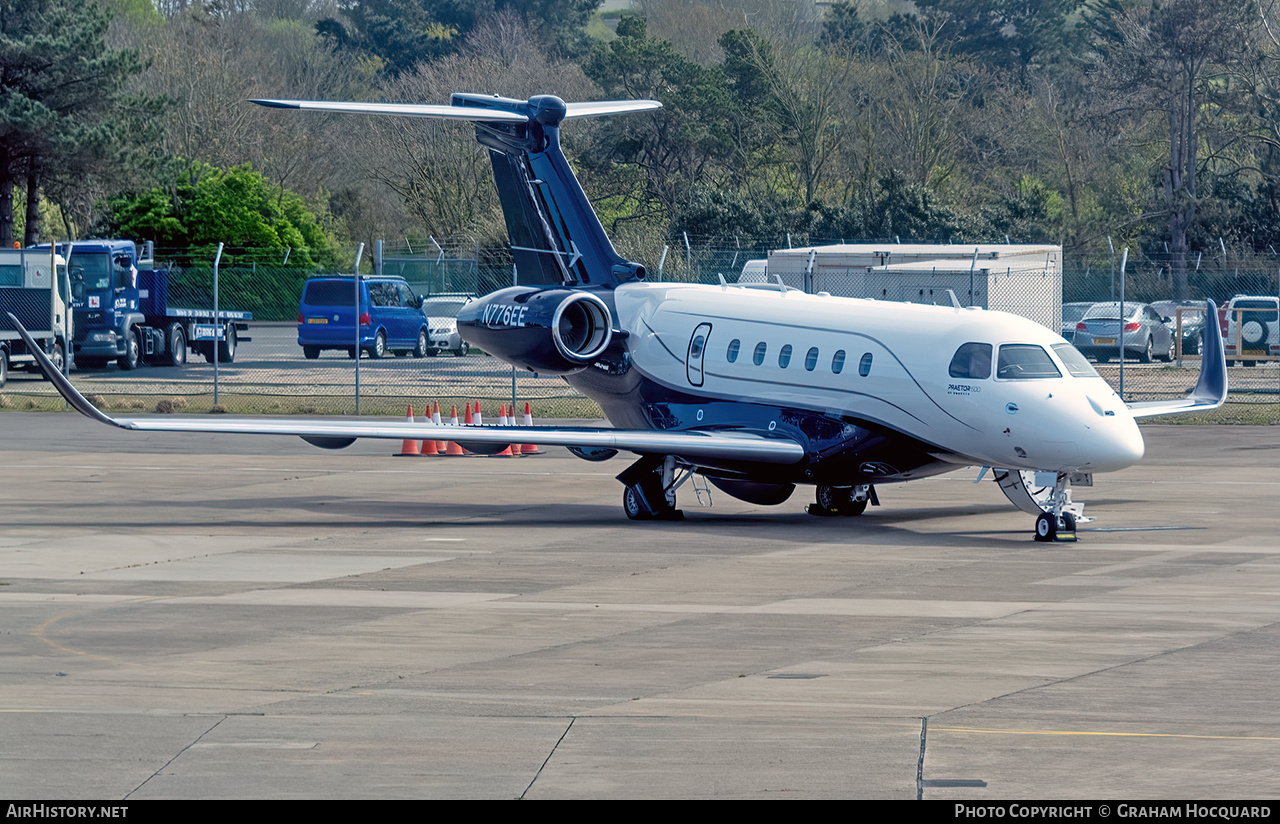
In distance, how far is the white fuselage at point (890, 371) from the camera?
18.6m

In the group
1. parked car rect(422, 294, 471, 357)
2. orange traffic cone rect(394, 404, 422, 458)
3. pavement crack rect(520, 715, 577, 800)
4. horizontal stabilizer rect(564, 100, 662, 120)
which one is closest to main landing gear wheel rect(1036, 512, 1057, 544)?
horizontal stabilizer rect(564, 100, 662, 120)

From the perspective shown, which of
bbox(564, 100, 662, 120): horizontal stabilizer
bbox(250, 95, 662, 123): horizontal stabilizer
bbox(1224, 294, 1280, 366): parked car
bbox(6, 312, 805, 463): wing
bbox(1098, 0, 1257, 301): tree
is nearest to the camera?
bbox(6, 312, 805, 463): wing

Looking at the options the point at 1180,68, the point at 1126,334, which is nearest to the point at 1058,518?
the point at 1126,334

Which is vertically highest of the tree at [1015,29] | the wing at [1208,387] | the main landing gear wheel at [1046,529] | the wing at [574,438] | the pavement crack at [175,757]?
the tree at [1015,29]

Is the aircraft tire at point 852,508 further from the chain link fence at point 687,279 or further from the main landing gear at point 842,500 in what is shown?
the chain link fence at point 687,279

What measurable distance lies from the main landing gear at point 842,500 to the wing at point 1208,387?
3.95m

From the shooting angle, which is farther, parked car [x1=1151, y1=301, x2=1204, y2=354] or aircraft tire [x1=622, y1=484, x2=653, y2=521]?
parked car [x1=1151, y1=301, x2=1204, y2=354]

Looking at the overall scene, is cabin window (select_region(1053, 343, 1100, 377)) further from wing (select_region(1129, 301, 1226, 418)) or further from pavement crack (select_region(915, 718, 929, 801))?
pavement crack (select_region(915, 718, 929, 801))

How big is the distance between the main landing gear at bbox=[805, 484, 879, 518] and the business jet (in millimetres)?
25

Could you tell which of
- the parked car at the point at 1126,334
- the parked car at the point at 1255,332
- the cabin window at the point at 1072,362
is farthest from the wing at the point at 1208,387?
the parked car at the point at 1126,334

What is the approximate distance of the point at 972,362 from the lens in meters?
19.2

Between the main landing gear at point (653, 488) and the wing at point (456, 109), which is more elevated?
the wing at point (456, 109)

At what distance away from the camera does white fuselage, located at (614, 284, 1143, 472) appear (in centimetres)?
1858
